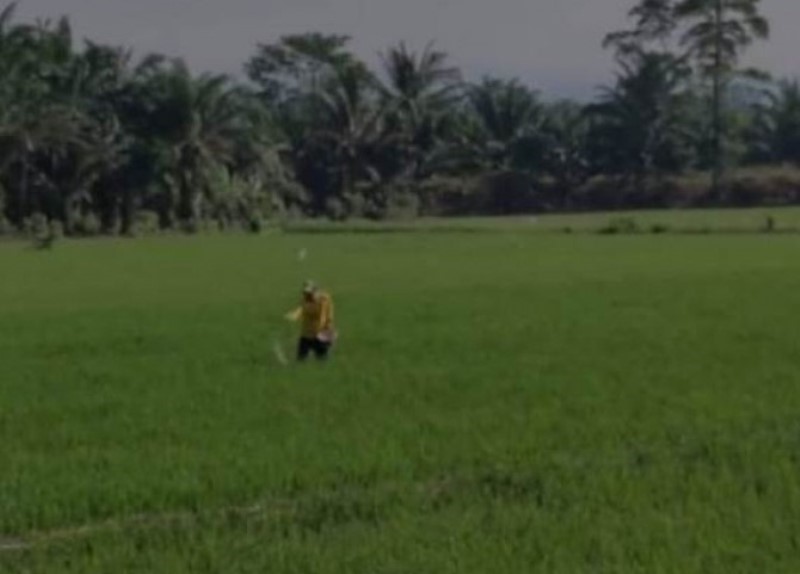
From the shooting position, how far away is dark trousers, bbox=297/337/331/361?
14039 mm

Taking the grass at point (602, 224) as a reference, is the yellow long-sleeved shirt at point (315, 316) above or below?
above

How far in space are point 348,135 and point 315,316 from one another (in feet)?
142

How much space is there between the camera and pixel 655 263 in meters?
31.5

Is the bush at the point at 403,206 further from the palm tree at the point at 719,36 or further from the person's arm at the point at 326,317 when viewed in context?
the person's arm at the point at 326,317

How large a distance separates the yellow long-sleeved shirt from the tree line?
34.5 meters

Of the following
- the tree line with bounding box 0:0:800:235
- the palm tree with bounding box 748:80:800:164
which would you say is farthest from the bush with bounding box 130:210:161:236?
the palm tree with bounding box 748:80:800:164

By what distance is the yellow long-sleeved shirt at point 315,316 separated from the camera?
44.7 ft

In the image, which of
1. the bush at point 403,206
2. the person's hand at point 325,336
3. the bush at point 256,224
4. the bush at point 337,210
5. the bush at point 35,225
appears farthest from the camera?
the bush at point 403,206

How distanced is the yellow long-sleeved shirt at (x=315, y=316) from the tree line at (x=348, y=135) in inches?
1358

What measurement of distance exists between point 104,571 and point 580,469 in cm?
280

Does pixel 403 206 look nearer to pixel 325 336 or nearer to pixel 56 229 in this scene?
pixel 56 229

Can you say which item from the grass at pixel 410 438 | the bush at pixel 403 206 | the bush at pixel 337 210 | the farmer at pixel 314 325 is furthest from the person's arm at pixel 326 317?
the bush at pixel 403 206

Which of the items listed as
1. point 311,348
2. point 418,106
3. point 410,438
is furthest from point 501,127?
point 410,438

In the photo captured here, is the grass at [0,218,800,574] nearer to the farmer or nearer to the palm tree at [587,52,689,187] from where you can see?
the farmer
